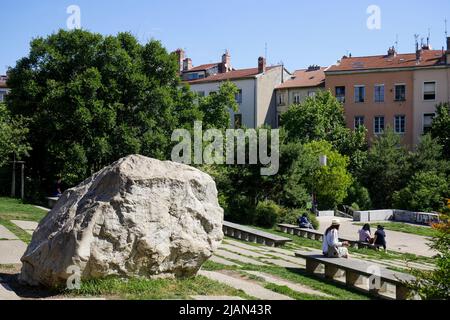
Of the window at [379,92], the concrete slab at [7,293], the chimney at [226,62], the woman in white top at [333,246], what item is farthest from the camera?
the chimney at [226,62]

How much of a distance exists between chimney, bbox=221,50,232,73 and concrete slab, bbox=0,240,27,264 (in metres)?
54.7

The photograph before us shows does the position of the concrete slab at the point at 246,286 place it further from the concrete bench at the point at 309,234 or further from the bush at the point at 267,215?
the bush at the point at 267,215

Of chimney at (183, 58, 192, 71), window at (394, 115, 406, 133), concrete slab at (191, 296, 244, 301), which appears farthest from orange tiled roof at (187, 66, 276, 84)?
concrete slab at (191, 296, 244, 301)

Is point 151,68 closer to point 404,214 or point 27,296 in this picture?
point 404,214

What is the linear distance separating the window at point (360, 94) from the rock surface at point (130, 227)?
49.8 metres

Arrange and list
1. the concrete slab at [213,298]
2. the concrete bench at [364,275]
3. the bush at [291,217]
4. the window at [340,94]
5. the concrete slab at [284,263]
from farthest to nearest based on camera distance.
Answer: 1. the window at [340,94]
2. the bush at [291,217]
3. the concrete slab at [284,263]
4. the concrete bench at [364,275]
5. the concrete slab at [213,298]

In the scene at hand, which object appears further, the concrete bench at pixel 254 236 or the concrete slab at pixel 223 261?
the concrete bench at pixel 254 236

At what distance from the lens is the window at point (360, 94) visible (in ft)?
191

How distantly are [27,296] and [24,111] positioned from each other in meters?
26.6

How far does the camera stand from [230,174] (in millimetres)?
31609

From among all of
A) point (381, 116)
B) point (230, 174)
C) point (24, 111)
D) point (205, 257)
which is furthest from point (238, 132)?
point (381, 116)

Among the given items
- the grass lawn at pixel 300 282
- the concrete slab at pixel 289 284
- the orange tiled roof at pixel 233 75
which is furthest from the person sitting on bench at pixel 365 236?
the orange tiled roof at pixel 233 75

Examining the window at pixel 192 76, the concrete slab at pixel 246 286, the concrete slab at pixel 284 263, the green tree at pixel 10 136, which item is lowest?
the concrete slab at pixel 284 263

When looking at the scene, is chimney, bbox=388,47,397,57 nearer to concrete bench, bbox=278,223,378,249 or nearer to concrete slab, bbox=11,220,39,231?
concrete bench, bbox=278,223,378,249
